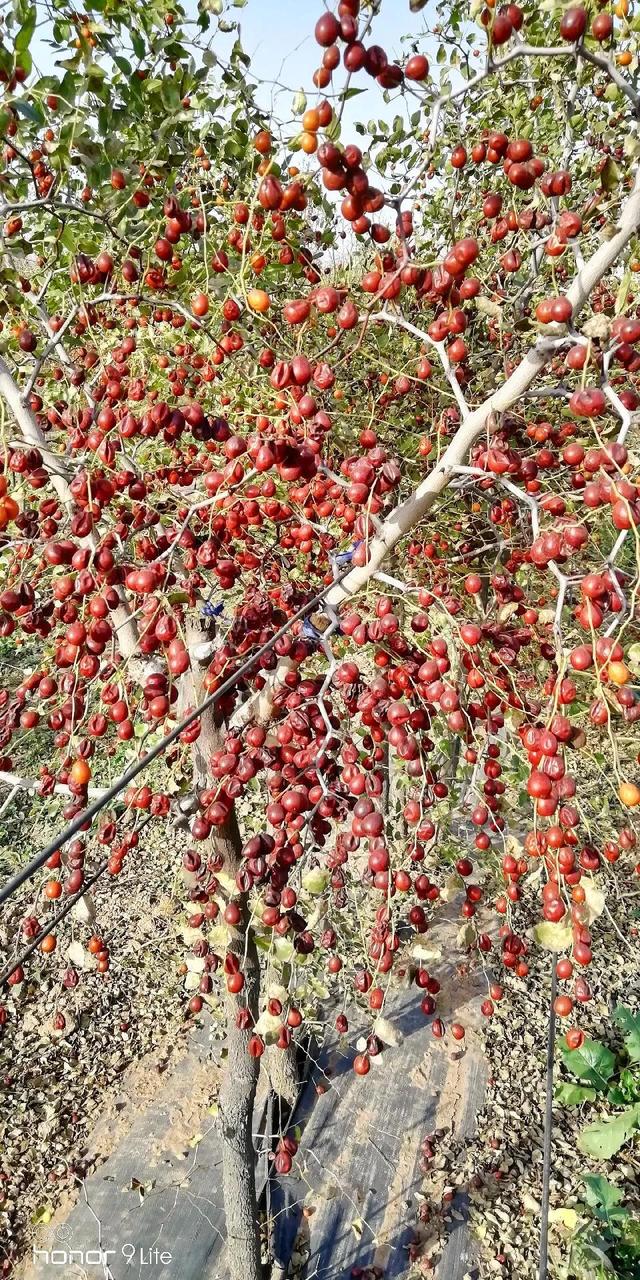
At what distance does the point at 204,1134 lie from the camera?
396cm

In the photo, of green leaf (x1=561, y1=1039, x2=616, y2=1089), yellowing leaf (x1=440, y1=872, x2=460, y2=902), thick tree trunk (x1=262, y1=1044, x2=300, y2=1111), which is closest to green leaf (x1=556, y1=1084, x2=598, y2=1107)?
green leaf (x1=561, y1=1039, x2=616, y2=1089)

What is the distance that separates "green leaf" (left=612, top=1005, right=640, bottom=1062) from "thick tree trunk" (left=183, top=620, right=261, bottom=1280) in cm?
261

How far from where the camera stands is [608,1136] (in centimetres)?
380

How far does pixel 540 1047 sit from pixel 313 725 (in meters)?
4.15

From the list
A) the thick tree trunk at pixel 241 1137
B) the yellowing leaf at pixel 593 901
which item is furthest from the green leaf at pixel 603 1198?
the yellowing leaf at pixel 593 901

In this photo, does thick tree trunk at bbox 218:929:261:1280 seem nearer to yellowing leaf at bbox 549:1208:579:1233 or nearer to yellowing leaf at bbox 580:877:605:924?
yellowing leaf at bbox 580:877:605:924

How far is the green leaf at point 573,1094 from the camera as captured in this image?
4.17 m

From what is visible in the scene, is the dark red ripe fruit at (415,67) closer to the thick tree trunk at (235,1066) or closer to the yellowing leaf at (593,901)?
the thick tree trunk at (235,1066)

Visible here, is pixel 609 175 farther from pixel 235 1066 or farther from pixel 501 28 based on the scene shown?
pixel 235 1066

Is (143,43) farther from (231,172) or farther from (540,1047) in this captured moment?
(540,1047)

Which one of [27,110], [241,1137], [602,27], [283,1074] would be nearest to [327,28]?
[602,27]

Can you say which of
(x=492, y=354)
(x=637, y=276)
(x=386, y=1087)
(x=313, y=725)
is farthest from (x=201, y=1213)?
(x=637, y=276)

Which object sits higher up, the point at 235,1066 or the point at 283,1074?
the point at 235,1066

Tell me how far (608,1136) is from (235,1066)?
2.64 metres
